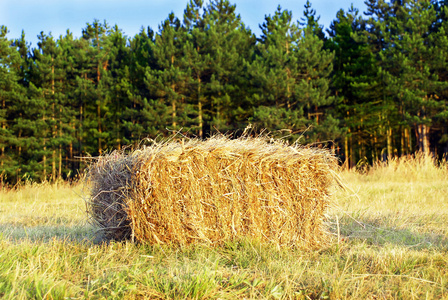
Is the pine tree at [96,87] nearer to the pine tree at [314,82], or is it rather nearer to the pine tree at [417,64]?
the pine tree at [314,82]

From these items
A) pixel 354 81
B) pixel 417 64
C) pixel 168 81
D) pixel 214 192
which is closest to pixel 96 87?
pixel 168 81

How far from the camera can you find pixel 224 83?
23188 mm

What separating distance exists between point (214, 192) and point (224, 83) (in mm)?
20461

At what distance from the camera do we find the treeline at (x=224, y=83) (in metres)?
20.5

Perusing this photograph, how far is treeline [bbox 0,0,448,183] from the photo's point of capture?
2047 cm

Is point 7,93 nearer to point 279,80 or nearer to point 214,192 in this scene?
point 279,80

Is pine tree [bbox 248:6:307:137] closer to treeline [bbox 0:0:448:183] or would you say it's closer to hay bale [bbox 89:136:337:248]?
treeline [bbox 0:0:448:183]

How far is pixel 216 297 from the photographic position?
2.12 metres

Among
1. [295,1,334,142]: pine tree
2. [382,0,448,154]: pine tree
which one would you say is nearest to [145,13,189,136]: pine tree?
[295,1,334,142]: pine tree

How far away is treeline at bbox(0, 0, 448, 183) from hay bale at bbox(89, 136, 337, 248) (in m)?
15.2

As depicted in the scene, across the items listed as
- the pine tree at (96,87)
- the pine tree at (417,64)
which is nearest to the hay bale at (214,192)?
the pine tree at (417,64)

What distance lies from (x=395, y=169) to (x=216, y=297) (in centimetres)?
1078

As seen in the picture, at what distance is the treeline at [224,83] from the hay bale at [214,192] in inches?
598

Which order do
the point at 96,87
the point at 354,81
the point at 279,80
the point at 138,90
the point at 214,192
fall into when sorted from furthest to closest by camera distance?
1. the point at 96,87
2. the point at 354,81
3. the point at 138,90
4. the point at 279,80
5. the point at 214,192
